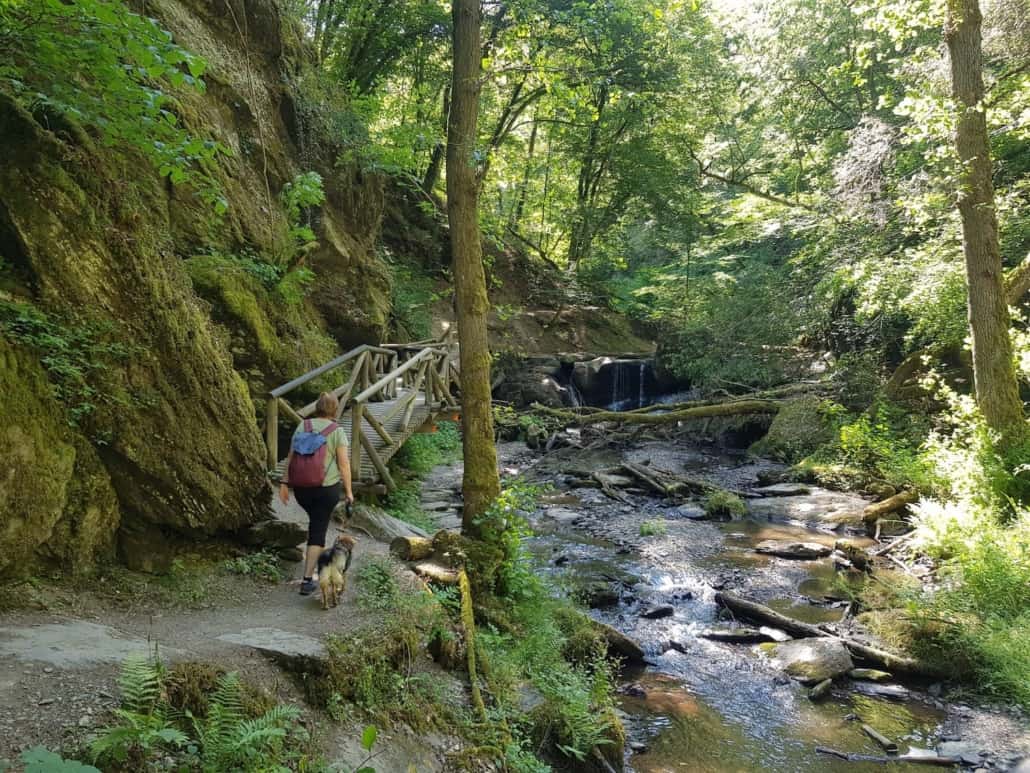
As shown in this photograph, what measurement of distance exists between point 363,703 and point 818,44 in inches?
823

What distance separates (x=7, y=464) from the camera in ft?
11.9

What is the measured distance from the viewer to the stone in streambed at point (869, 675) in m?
6.37

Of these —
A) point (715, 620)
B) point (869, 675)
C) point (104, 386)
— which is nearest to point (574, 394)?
point (715, 620)

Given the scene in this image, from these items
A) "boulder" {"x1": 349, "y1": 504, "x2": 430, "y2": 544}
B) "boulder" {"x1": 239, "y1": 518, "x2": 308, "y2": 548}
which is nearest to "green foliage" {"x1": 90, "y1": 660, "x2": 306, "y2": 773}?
"boulder" {"x1": 239, "y1": 518, "x2": 308, "y2": 548}

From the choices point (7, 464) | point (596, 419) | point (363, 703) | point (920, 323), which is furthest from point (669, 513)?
point (7, 464)

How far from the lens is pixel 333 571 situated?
4781mm

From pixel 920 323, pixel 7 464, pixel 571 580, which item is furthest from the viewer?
pixel 920 323

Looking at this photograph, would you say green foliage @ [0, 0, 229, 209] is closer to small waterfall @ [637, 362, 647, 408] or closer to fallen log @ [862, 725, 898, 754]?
fallen log @ [862, 725, 898, 754]

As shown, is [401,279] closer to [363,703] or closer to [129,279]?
[129,279]

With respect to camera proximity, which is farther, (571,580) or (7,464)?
(571,580)

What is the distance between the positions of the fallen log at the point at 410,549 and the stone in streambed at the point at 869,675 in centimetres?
458

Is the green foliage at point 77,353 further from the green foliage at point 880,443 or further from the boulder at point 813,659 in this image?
the green foliage at point 880,443

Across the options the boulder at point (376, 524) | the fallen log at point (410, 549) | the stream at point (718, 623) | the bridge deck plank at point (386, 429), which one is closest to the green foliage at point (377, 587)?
the fallen log at point (410, 549)

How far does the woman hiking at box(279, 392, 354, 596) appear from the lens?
5.12 m
